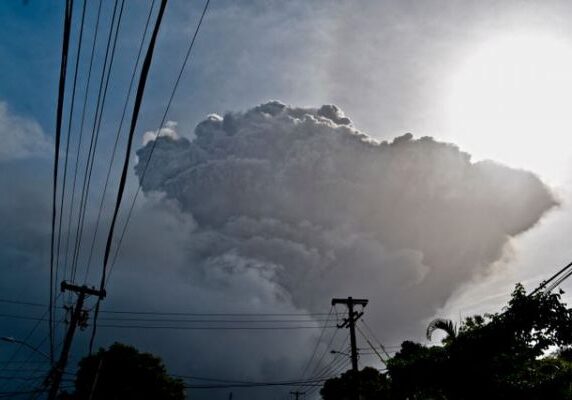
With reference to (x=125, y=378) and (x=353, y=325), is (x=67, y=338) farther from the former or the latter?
(x=125, y=378)

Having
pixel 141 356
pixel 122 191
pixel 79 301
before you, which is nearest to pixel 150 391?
pixel 141 356

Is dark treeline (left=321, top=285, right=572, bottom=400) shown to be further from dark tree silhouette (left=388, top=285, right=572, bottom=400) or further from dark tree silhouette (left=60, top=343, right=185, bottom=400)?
dark tree silhouette (left=60, top=343, right=185, bottom=400)

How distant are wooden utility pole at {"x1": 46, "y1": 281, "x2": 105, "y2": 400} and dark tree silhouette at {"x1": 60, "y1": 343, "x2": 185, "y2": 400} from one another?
60.4ft

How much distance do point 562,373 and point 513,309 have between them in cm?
195

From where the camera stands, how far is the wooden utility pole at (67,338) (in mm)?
19359

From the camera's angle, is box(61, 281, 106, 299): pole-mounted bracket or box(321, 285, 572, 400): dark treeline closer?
box(321, 285, 572, 400): dark treeline

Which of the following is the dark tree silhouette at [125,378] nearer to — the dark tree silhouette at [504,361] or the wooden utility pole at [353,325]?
the wooden utility pole at [353,325]

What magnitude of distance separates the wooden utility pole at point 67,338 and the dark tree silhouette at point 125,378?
18420 mm

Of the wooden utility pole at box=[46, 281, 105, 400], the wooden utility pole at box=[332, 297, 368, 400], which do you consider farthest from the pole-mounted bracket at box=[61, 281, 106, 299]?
the wooden utility pole at box=[332, 297, 368, 400]

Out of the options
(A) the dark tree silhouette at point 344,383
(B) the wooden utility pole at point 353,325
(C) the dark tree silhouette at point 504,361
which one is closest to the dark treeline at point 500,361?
(C) the dark tree silhouette at point 504,361

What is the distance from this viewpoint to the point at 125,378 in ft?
133

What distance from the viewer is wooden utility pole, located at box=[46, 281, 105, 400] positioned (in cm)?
1936

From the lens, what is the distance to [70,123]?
7152 millimetres

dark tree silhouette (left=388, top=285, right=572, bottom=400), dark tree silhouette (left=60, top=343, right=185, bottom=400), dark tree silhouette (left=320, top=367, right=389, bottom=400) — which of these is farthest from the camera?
dark tree silhouette (left=320, top=367, right=389, bottom=400)
